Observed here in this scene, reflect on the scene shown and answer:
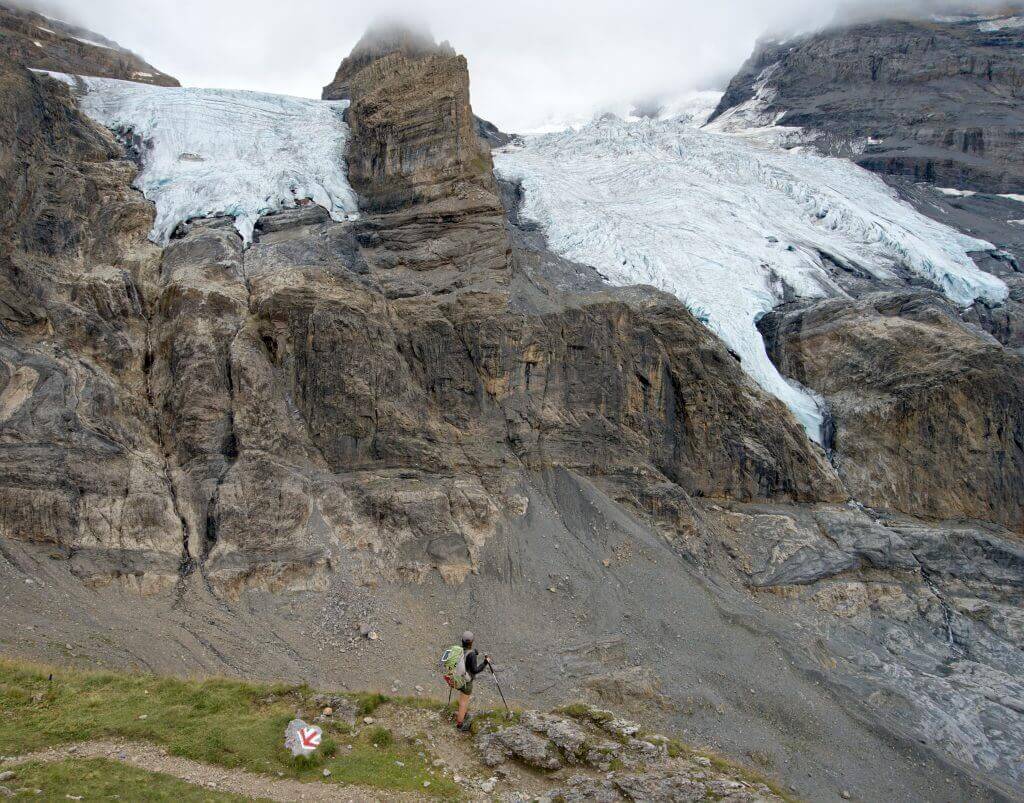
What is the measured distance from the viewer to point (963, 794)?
870 inches

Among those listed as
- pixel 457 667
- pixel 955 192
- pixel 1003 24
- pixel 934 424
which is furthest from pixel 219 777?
pixel 1003 24

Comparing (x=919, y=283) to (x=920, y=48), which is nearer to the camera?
(x=919, y=283)

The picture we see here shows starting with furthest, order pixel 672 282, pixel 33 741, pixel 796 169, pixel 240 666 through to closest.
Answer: pixel 796 169 → pixel 672 282 → pixel 240 666 → pixel 33 741

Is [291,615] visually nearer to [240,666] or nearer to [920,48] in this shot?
[240,666]

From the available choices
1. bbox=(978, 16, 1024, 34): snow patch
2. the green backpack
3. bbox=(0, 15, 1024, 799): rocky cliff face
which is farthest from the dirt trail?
bbox=(978, 16, 1024, 34): snow patch

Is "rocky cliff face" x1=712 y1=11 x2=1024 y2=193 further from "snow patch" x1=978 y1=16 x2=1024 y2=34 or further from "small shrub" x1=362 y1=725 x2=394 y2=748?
"small shrub" x1=362 y1=725 x2=394 y2=748

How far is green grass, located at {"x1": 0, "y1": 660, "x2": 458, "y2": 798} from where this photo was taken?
11.6m

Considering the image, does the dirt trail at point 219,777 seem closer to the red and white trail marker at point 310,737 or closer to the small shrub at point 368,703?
the red and white trail marker at point 310,737

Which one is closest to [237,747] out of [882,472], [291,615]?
[291,615]

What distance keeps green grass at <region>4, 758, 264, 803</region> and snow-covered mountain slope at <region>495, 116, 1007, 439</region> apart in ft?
130

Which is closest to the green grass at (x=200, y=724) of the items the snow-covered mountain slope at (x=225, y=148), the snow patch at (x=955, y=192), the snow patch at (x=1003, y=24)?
the snow-covered mountain slope at (x=225, y=148)

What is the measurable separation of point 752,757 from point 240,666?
16.7 metres

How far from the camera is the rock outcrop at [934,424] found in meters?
38.8

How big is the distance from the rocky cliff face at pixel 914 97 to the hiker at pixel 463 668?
281ft
